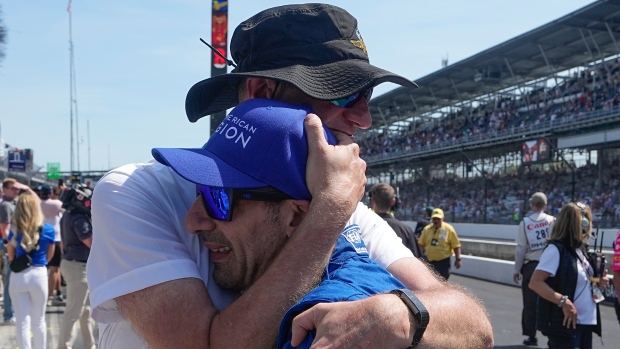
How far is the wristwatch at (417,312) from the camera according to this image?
1.11m

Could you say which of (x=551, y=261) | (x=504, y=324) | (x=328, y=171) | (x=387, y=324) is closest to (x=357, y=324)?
(x=387, y=324)

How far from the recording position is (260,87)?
60.8 inches

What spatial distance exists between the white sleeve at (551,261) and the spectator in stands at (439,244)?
5.08 m

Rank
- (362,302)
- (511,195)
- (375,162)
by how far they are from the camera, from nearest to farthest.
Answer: (362,302) < (511,195) < (375,162)

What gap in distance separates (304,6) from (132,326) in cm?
83

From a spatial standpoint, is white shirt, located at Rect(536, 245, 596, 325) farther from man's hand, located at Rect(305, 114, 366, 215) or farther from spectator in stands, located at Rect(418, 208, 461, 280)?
spectator in stands, located at Rect(418, 208, 461, 280)

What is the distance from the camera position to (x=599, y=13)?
96.3ft

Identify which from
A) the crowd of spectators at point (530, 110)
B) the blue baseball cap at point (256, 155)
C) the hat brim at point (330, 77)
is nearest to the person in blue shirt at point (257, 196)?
the blue baseball cap at point (256, 155)

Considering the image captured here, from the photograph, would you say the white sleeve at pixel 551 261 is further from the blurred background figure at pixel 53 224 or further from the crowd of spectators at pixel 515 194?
the crowd of spectators at pixel 515 194

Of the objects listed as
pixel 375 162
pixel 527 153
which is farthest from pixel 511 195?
pixel 375 162

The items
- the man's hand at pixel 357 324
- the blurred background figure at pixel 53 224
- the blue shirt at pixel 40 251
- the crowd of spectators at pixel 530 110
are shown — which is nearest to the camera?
the man's hand at pixel 357 324

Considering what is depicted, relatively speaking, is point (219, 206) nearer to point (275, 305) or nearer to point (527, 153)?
point (275, 305)

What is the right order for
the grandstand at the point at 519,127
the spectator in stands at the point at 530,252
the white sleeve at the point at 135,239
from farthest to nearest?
the grandstand at the point at 519,127, the spectator in stands at the point at 530,252, the white sleeve at the point at 135,239

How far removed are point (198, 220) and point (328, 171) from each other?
30 cm
